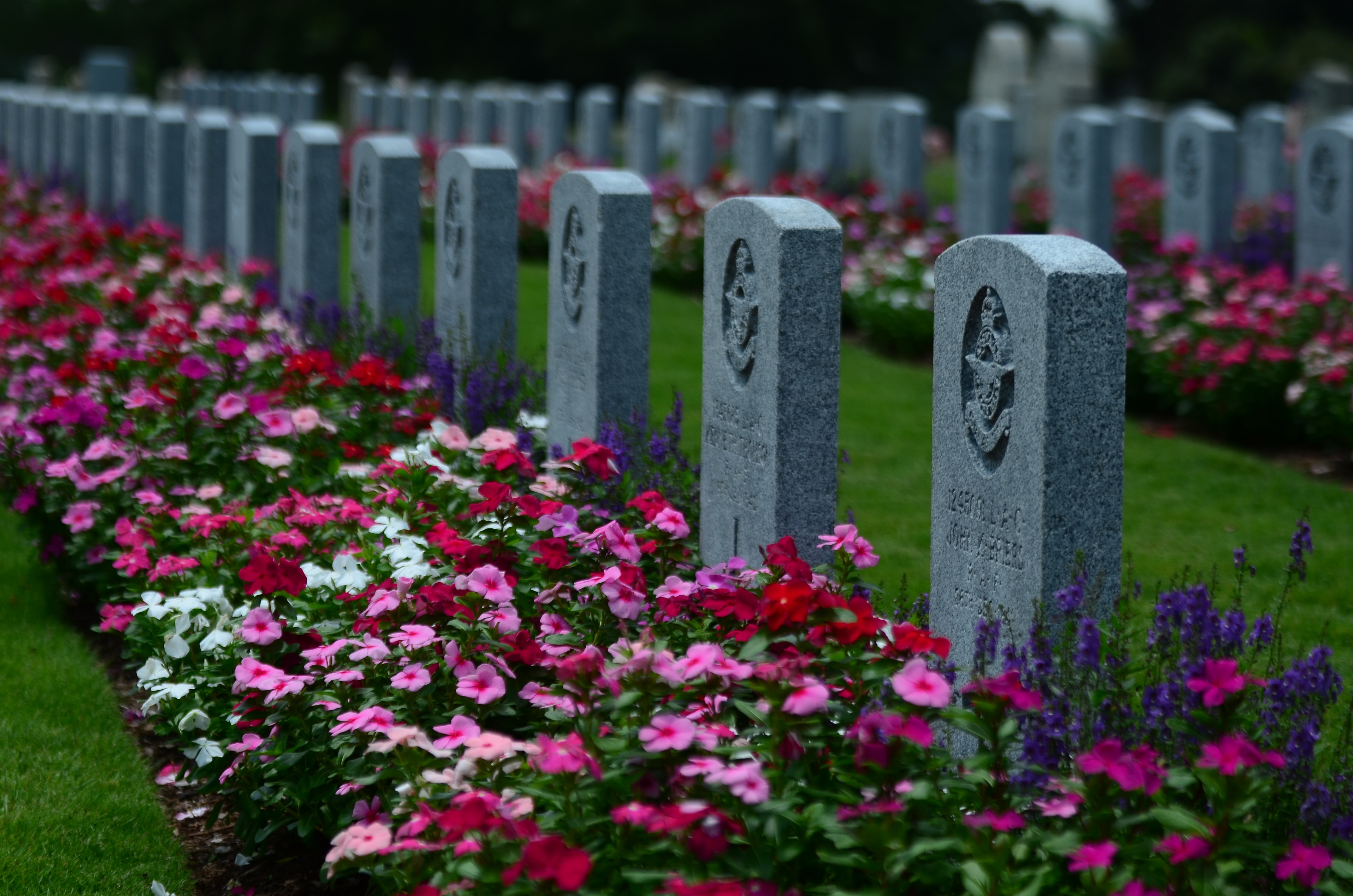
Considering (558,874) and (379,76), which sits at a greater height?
(379,76)

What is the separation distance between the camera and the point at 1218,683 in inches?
98.3

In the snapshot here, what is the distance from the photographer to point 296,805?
11.1 feet

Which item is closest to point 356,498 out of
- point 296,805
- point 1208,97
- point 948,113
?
point 296,805

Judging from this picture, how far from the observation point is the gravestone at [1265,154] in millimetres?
13578

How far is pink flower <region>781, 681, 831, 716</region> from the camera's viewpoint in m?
2.52

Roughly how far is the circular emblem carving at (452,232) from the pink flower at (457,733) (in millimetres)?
4287

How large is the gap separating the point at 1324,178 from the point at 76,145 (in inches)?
474

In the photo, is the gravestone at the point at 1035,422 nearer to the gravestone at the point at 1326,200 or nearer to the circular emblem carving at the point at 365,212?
the circular emblem carving at the point at 365,212

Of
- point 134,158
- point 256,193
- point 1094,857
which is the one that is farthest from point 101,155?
point 1094,857

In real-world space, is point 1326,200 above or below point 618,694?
above

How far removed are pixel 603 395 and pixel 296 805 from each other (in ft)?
8.07

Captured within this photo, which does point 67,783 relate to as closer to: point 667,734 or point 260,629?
point 260,629

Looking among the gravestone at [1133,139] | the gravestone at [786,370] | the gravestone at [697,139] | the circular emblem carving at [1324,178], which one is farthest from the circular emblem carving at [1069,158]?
the gravestone at [786,370]

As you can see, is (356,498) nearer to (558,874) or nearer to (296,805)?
(296,805)
